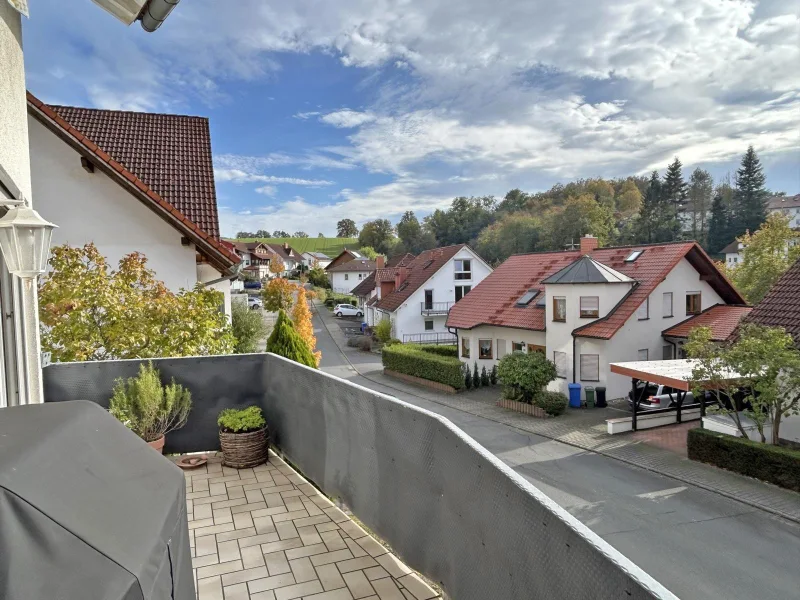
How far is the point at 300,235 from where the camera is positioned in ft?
492

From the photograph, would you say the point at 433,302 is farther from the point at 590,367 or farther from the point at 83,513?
the point at 83,513

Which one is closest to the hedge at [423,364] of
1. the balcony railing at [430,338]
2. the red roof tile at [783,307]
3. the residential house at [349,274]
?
the balcony railing at [430,338]

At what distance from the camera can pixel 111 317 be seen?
335 inches

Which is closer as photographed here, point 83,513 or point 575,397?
point 83,513

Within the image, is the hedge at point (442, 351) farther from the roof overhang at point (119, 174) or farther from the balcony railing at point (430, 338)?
the roof overhang at point (119, 174)

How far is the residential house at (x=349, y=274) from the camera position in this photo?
74750 mm

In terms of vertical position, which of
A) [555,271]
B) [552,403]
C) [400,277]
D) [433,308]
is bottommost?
[552,403]

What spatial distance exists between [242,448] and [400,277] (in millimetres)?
34425

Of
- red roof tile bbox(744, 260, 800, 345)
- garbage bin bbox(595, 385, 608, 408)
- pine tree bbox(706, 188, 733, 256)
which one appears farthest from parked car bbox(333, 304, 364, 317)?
pine tree bbox(706, 188, 733, 256)

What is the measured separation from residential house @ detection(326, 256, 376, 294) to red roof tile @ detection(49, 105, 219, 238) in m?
58.6

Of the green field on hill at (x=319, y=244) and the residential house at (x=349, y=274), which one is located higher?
the green field on hill at (x=319, y=244)

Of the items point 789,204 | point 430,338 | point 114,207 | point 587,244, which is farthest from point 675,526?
point 789,204

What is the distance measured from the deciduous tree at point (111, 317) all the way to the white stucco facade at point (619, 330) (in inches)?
624

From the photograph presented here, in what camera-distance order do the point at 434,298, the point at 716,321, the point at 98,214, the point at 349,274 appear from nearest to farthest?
the point at 98,214, the point at 716,321, the point at 434,298, the point at 349,274
